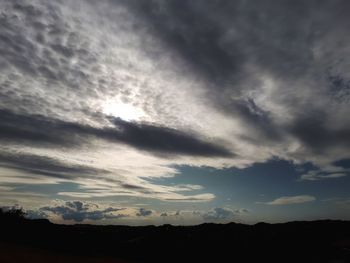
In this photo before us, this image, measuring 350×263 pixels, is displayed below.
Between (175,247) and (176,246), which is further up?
(176,246)

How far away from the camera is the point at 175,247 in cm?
3180

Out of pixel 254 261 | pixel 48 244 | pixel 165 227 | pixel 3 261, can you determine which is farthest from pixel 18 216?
pixel 254 261

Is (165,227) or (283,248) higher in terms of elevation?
(165,227)

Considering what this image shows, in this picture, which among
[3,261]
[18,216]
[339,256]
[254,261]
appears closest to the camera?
[3,261]

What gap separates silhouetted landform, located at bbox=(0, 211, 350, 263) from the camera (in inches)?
1057

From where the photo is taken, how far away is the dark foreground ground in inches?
1057

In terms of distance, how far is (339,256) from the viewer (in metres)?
24.4

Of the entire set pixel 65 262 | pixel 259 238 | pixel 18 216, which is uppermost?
pixel 18 216

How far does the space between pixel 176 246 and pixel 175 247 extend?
0.93 ft

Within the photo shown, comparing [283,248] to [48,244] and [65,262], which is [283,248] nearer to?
[65,262]

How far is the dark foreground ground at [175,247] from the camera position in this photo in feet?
88.1

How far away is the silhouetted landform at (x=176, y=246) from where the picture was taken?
26.9m

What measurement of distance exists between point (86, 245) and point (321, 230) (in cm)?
2828

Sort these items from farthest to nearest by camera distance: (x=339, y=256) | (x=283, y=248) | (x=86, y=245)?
(x=86, y=245) → (x=283, y=248) → (x=339, y=256)
